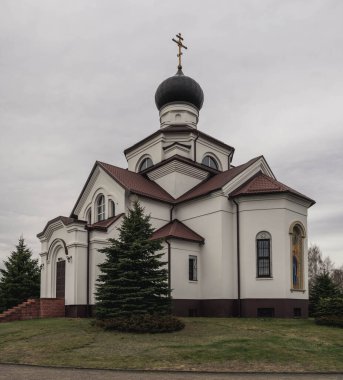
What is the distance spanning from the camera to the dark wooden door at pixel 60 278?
77.4ft

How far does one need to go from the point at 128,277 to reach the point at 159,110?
1653 centimetres

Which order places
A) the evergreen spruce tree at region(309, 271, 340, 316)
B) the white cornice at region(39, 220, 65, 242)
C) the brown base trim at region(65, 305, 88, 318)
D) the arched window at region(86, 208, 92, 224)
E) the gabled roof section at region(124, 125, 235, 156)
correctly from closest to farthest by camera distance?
the brown base trim at region(65, 305, 88, 318) < the white cornice at region(39, 220, 65, 242) < the evergreen spruce tree at region(309, 271, 340, 316) < the arched window at region(86, 208, 92, 224) < the gabled roof section at region(124, 125, 235, 156)

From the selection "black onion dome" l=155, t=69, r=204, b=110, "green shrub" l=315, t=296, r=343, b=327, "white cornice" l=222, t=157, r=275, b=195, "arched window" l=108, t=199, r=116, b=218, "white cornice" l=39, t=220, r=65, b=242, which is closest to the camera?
"green shrub" l=315, t=296, r=343, b=327

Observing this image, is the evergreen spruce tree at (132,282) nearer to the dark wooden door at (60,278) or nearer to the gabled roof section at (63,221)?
the gabled roof section at (63,221)

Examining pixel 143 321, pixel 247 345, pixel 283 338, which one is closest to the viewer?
pixel 247 345

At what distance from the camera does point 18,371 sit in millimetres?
10867

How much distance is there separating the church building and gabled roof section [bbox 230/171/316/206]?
49mm

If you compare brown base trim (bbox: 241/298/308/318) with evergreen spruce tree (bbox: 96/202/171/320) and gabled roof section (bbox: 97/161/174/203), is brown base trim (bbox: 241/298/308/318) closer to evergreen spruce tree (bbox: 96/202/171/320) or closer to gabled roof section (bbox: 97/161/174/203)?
evergreen spruce tree (bbox: 96/202/171/320)

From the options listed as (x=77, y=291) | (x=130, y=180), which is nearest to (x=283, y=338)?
(x=77, y=291)

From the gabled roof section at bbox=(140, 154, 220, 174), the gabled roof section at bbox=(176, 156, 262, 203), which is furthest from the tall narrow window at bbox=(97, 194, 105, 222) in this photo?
the gabled roof section at bbox=(176, 156, 262, 203)

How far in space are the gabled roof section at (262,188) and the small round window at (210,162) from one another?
5.68 m

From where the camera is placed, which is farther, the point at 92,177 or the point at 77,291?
the point at 92,177

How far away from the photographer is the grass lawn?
447 inches

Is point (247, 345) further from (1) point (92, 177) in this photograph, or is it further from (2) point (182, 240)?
(1) point (92, 177)
